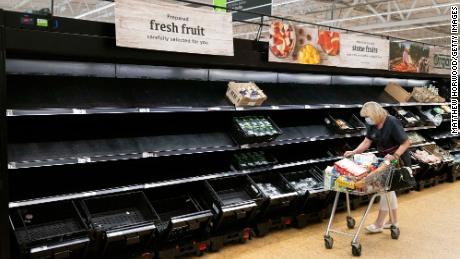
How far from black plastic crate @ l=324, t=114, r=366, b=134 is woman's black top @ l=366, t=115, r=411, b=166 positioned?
0.76 metres

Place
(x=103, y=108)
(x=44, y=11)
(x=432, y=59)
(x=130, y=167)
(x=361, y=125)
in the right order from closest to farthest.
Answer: (x=44, y=11)
(x=103, y=108)
(x=130, y=167)
(x=361, y=125)
(x=432, y=59)

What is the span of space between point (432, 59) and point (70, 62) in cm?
650

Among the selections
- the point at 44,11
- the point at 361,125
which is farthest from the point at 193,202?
the point at 361,125

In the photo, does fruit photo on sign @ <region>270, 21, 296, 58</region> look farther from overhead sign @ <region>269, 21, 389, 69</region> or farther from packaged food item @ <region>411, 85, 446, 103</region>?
packaged food item @ <region>411, 85, 446, 103</region>

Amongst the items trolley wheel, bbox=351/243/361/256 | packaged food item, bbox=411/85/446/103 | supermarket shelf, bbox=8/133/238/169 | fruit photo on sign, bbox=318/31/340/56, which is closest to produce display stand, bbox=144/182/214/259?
supermarket shelf, bbox=8/133/238/169

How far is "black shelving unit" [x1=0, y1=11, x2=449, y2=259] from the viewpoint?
3.15 meters

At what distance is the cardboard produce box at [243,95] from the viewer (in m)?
4.39

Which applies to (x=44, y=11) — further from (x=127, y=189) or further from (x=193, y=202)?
(x=193, y=202)

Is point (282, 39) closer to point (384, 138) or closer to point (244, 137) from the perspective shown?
point (244, 137)

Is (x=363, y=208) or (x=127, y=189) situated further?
(x=363, y=208)

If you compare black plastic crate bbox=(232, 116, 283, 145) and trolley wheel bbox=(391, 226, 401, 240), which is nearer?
black plastic crate bbox=(232, 116, 283, 145)

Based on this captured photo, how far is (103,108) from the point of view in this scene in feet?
11.5

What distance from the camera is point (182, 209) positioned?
4.30 m

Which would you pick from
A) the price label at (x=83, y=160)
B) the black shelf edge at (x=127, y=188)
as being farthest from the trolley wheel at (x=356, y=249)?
the price label at (x=83, y=160)
